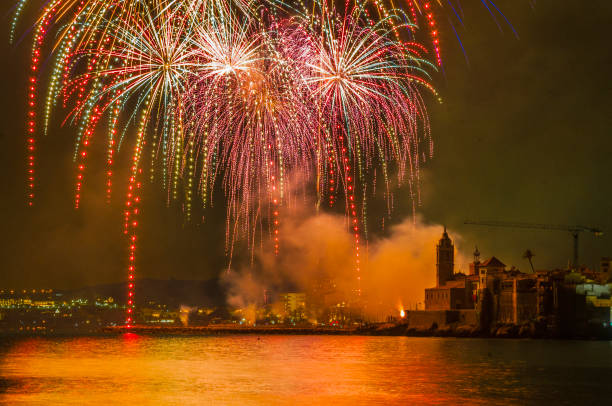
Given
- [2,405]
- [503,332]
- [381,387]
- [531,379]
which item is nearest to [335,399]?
[381,387]

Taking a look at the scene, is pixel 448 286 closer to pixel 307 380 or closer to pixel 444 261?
pixel 444 261

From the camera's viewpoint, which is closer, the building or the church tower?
the building

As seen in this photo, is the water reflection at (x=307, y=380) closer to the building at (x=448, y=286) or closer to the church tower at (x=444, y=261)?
the building at (x=448, y=286)

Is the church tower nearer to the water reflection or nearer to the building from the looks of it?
the building

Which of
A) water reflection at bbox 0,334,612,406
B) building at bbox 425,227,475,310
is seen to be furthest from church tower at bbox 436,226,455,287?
water reflection at bbox 0,334,612,406

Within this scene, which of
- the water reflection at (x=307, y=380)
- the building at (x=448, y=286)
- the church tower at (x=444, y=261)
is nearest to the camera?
the water reflection at (x=307, y=380)

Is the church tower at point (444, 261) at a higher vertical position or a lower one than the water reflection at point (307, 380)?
higher

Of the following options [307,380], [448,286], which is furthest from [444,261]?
[307,380]

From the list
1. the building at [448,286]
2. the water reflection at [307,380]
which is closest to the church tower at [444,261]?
the building at [448,286]
